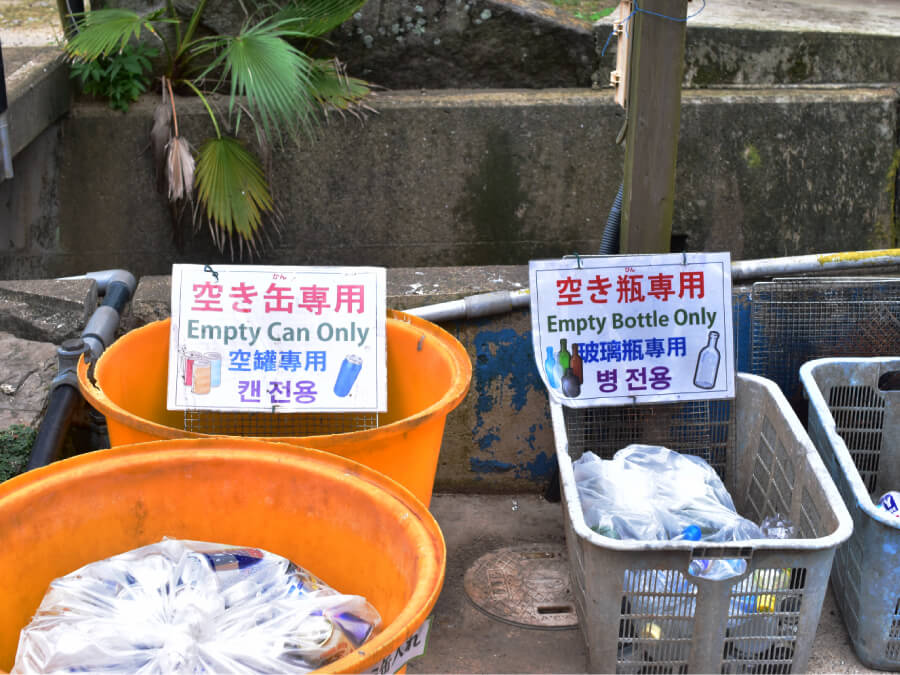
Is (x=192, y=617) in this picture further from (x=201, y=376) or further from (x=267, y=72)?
(x=267, y=72)

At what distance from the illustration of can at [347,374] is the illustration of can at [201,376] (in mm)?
365

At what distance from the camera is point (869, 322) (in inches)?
129

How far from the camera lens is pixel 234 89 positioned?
12.9ft

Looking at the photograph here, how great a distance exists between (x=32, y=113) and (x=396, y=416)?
8.38 feet

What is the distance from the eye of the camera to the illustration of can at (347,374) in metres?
2.57

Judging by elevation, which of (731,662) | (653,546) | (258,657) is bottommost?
(731,662)

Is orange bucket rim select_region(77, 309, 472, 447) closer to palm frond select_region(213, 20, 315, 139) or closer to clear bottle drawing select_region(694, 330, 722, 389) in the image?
clear bottle drawing select_region(694, 330, 722, 389)

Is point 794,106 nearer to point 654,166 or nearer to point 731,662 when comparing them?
point 654,166

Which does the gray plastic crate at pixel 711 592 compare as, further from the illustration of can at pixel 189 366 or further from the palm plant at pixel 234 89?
the palm plant at pixel 234 89

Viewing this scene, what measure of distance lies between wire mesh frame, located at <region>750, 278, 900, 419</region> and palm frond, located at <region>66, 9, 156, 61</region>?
289cm

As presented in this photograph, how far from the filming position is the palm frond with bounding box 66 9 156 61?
3.99 meters

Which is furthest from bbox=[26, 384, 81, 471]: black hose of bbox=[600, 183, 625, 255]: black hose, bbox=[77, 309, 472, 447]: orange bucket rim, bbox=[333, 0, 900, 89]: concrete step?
bbox=[333, 0, 900, 89]: concrete step

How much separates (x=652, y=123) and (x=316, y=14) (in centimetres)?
203

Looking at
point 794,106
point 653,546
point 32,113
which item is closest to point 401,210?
point 32,113
